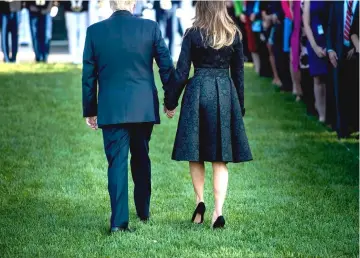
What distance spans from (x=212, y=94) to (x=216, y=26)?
20.4 inches

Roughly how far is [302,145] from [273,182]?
250cm

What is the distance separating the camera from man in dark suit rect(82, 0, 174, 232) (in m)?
9.06

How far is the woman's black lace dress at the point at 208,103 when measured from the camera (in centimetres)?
923

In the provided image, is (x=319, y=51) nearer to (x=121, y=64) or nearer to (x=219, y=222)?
(x=219, y=222)

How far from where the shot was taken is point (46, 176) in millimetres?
11578

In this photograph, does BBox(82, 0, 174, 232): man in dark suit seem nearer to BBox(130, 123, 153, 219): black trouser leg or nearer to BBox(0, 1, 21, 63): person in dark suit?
BBox(130, 123, 153, 219): black trouser leg

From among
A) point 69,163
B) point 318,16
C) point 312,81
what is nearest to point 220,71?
point 69,163

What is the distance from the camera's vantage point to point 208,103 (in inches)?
365

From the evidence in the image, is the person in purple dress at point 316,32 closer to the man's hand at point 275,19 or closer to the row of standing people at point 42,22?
the man's hand at point 275,19

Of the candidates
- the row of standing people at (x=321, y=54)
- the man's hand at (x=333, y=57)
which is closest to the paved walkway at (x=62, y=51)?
the row of standing people at (x=321, y=54)

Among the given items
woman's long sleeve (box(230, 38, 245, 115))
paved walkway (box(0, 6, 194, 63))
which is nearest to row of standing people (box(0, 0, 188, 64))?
paved walkway (box(0, 6, 194, 63))

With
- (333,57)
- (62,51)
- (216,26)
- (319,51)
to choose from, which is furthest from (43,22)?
(216,26)

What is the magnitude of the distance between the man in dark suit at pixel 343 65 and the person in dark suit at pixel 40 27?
39.2 feet

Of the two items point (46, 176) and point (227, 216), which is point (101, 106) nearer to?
point (227, 216)
